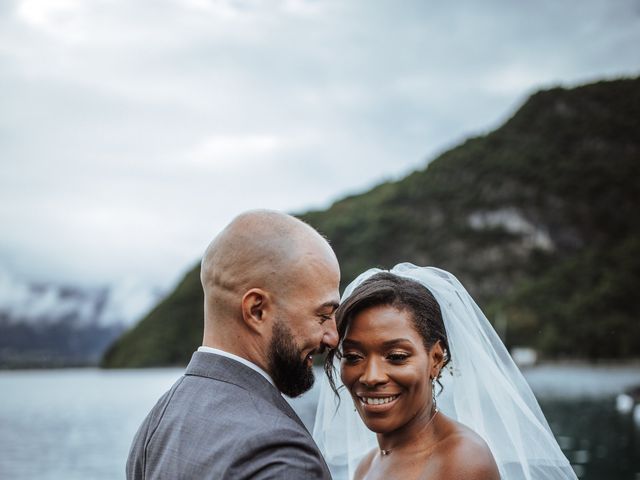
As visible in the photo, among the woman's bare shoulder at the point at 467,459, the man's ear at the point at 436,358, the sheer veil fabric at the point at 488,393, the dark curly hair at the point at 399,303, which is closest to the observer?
the woman's bare shoulder at the point at 467,459

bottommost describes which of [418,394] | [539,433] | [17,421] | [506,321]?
[506,321]

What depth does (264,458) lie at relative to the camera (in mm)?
2307

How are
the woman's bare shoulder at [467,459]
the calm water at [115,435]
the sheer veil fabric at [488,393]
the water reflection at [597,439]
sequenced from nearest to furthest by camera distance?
the woman's bare shoulder at [467,459] < the sheer veil fabric at [488,393] < the water reflection at [597,439] < the calm water at [115,435]

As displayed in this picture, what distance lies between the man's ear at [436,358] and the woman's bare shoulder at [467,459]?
14.3 inches

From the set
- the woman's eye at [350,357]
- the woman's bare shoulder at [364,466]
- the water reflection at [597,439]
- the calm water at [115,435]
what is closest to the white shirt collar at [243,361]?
the woman's eye at [350,357]

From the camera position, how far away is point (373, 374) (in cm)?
352

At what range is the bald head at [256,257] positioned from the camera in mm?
2676

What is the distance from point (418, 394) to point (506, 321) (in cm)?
13836

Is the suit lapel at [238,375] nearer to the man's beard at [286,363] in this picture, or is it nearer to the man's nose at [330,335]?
the man's beard at [286,363]

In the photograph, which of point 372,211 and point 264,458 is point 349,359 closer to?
point 264,458

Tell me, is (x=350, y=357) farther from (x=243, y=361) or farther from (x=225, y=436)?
(x=225, y=436)

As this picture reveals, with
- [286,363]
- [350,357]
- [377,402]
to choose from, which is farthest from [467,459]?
[286,363]

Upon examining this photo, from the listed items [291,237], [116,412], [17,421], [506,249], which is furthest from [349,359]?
[506,249]

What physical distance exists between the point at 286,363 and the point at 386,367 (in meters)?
0.96
